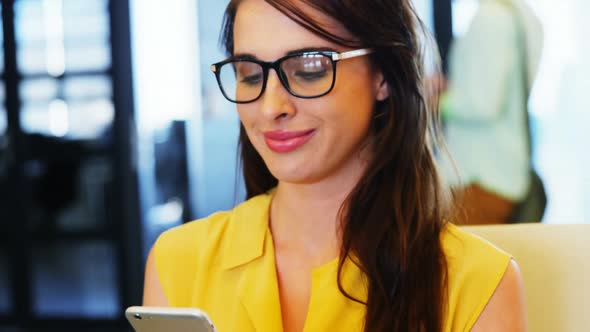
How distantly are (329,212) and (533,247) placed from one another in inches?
13.1

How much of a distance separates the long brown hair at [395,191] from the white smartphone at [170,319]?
1.31 feet

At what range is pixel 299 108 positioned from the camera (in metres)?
1.12

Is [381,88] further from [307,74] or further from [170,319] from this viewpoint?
[170,319]

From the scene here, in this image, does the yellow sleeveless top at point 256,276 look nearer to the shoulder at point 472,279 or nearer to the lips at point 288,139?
the shoulder at point 472,279

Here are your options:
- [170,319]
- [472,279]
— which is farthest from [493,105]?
[170,319]

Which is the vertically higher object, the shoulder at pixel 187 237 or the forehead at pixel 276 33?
the forehead at pixel 276 33

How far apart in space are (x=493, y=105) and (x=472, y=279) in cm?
223

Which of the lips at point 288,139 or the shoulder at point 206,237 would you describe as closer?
the lips at point 288,139

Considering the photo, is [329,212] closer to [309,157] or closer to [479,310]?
[309,157]

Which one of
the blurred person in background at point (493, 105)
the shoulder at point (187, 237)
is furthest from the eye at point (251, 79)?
the blurred person in background at point (493, 105)

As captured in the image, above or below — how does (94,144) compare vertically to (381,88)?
below

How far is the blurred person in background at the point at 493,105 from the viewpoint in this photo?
3252mm

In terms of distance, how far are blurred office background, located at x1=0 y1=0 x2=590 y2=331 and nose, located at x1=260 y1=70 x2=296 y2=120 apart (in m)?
2.81

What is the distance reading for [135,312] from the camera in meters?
0.85
